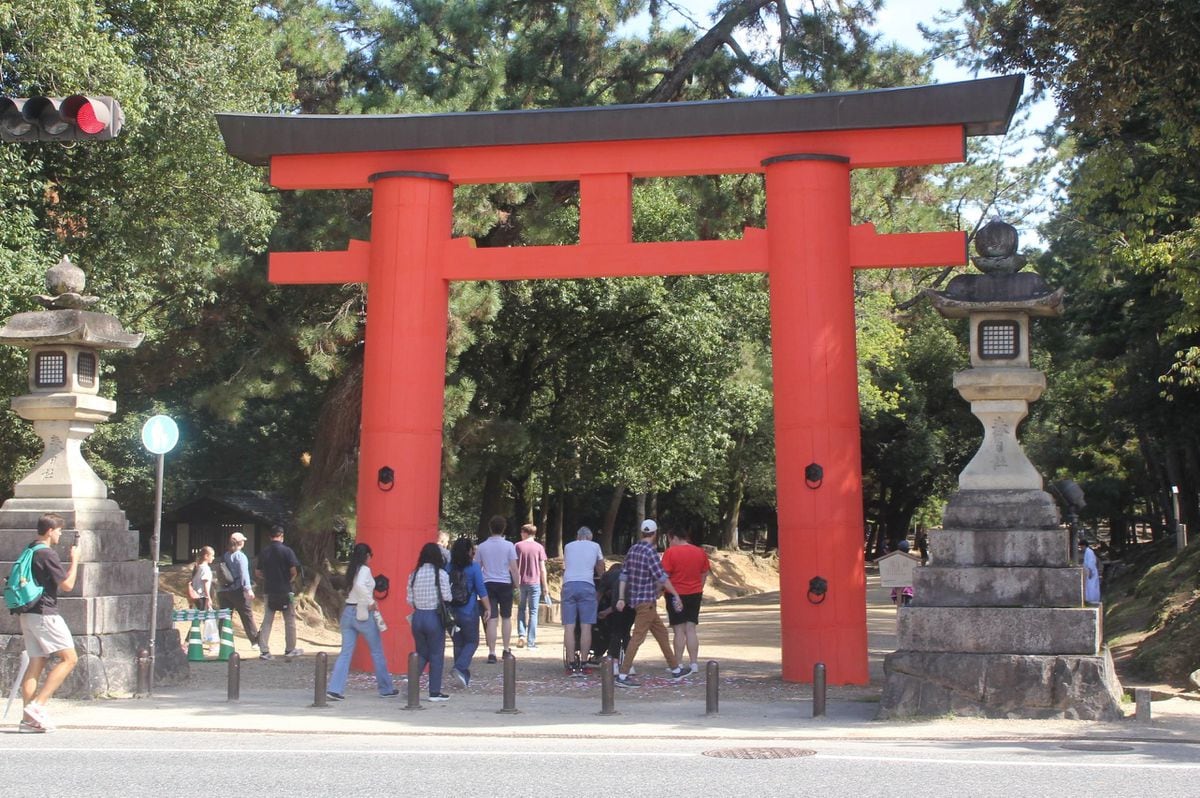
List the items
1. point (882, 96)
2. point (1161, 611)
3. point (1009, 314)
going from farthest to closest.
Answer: point (1161, 611), point (882, 96), point (1009, 314)

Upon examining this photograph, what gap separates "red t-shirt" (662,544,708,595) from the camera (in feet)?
48.4

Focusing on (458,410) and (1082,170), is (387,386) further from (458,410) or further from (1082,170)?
(1082,170)

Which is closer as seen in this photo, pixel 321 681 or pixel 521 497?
pixel 321 681

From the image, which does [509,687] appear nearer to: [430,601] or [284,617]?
[430,601]

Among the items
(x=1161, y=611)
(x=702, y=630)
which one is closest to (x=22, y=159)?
(x=702, y=630)

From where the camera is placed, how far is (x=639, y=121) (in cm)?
1543

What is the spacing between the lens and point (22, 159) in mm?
17031

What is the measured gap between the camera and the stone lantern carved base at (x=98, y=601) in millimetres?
13117

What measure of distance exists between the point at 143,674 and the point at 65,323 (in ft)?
12.2

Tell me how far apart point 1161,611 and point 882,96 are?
28.1ft

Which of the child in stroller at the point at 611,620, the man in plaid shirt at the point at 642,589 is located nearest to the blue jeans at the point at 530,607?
the child in stroller at the point at 611,620

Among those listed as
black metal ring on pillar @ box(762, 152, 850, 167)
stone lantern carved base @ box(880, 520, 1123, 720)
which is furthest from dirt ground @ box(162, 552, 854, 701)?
black metal ring on pillar @ box(762, 152, 850, 167)

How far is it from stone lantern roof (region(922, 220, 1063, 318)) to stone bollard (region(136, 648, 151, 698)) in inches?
333

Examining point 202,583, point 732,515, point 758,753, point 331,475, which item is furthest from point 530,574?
point 732,515
